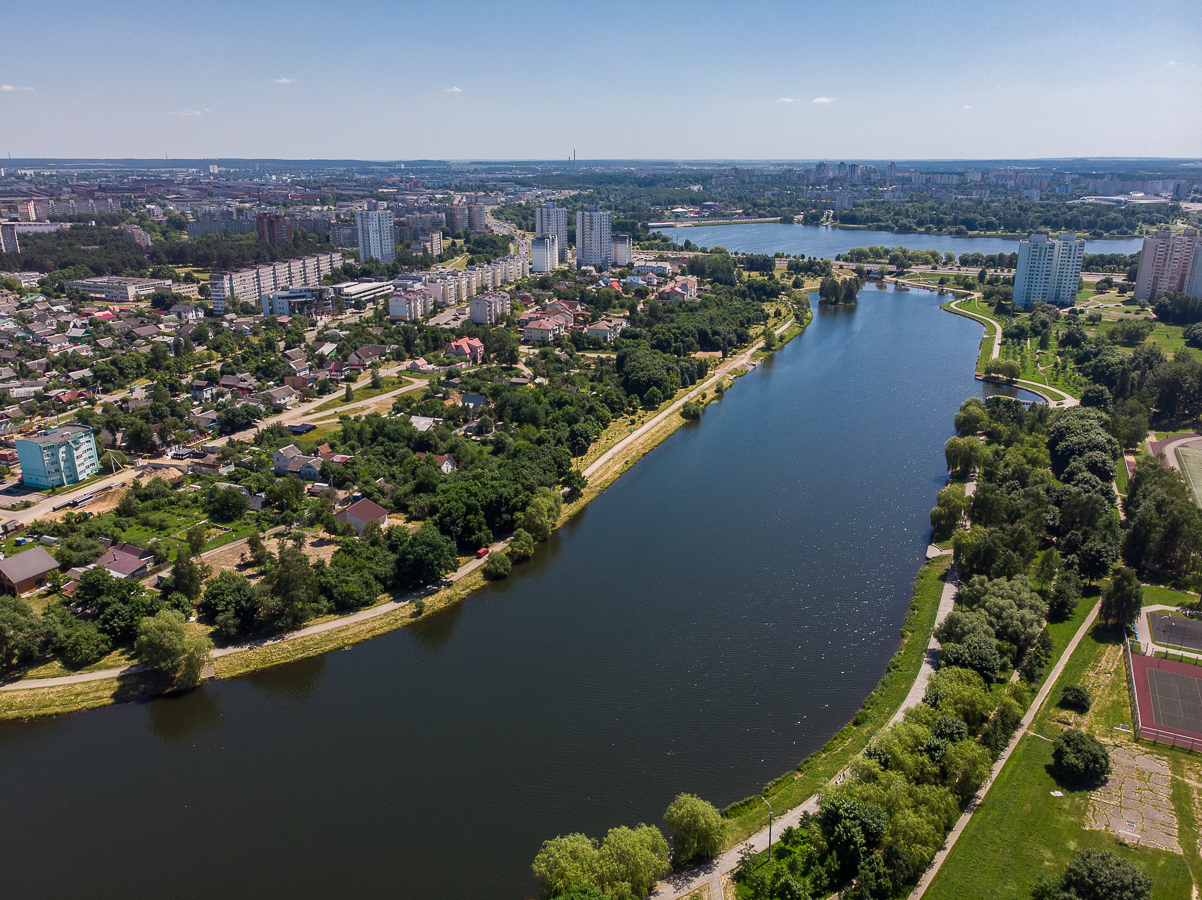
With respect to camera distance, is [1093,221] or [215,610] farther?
[1093,221]

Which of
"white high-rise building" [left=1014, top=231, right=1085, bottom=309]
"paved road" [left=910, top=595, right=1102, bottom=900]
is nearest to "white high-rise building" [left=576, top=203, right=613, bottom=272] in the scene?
"white high-rise building" [left=1014, top=231, right=1085, bottom=309]

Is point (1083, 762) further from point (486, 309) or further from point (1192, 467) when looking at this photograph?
point (486, 309)

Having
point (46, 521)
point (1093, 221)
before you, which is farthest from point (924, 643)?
point (1093, 221)

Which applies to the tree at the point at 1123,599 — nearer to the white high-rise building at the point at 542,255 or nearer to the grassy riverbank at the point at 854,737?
the grassy riverbank at the point at 854,737

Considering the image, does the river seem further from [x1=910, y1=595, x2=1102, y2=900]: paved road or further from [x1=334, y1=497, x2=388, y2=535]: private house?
[x1=910, y1=595, x2=1102, y2=900]: paved road

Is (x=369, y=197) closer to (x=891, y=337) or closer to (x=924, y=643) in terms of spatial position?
(x=891, y=337)

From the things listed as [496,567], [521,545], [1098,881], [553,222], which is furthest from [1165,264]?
[1098,881]

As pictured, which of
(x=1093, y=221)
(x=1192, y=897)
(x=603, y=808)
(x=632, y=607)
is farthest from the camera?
(x=1093, y=221)
